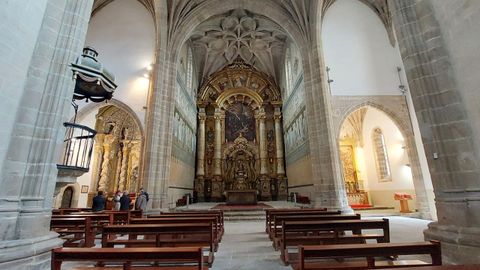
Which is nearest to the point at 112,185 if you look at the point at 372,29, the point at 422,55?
the point at 422,55

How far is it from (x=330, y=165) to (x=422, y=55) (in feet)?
22.3

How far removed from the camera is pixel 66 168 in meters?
4.07

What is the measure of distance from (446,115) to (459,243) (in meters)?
2.02

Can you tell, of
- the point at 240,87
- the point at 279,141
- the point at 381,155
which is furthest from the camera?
the point at 240,87

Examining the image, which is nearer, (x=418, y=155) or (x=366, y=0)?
(x=418, y=155)

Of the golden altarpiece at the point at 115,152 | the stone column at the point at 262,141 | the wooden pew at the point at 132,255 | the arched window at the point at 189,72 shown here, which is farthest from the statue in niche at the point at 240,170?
the wooden pew at the point at 132,255

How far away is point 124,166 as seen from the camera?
16.5 m

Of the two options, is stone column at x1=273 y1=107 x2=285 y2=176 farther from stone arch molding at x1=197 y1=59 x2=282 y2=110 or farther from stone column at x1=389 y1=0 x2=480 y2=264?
stone column at x1=389 y1=0 x2=480 y2=264

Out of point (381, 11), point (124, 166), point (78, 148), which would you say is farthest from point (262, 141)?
point (78, 148)

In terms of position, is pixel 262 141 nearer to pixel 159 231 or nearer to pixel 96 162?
pixel 96 162

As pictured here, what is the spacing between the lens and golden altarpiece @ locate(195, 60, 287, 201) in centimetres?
1989

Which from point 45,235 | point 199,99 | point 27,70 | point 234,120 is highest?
point 199,99

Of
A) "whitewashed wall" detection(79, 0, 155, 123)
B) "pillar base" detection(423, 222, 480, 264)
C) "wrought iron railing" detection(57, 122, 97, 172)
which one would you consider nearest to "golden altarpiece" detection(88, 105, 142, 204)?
"whitewashed wall" detection(79, 0, 155, 123)

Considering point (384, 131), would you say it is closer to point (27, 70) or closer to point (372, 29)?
point (372, 29)
